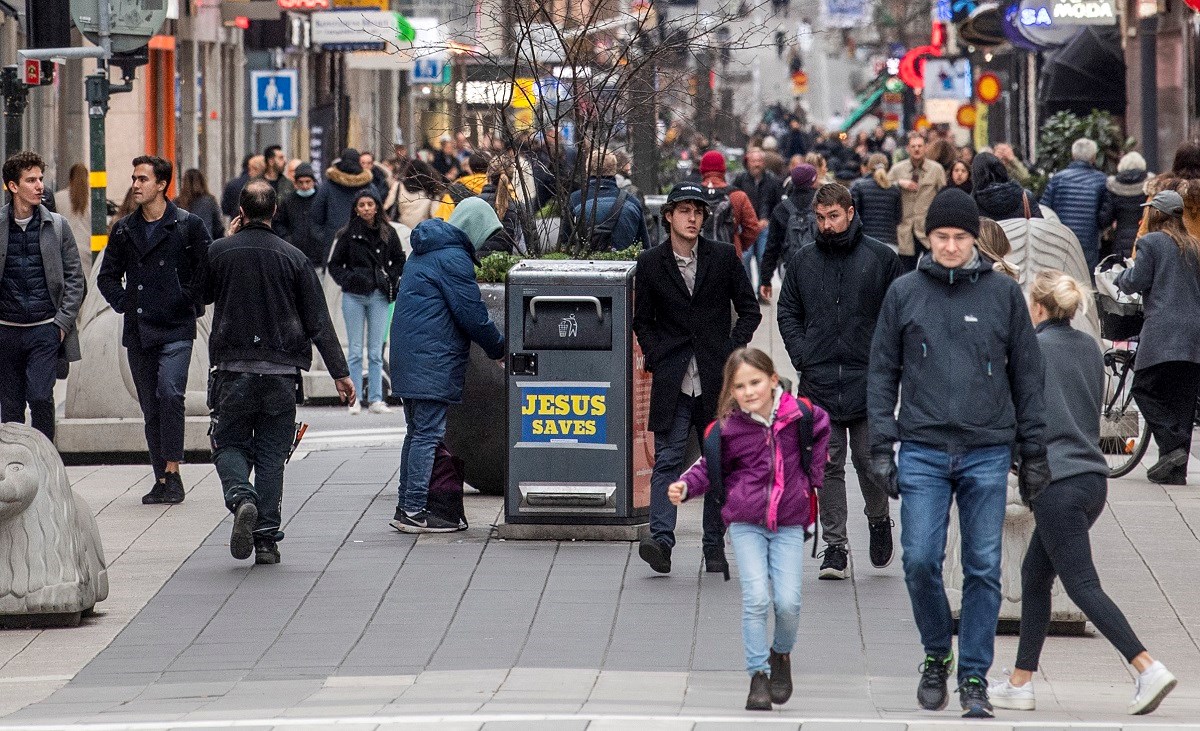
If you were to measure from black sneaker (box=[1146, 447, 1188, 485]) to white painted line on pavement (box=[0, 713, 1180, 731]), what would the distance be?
5934 millimetres

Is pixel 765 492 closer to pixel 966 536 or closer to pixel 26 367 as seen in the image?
pixel 966 536

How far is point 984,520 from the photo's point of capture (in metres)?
7.07

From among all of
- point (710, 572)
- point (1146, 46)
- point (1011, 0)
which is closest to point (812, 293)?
point (710, 572)

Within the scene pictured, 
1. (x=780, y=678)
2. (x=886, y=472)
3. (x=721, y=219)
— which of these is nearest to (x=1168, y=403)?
(x=886, y=472)

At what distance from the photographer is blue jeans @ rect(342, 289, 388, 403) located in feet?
53.9

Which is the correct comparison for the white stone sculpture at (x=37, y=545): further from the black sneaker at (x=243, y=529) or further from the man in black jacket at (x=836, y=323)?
the man in black jacket at (x=836, y=323)

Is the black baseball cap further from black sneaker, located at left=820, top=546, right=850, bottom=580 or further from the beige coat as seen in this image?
the beige coat

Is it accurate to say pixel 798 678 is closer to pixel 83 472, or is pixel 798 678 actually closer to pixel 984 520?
pixel 984 520

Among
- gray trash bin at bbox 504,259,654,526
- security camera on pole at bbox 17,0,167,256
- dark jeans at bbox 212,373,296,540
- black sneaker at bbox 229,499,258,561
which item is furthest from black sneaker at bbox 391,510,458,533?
security camera on pole at bbox 17,0,167,256

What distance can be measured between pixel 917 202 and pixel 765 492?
546 inches

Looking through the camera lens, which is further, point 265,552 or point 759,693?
point 265,552

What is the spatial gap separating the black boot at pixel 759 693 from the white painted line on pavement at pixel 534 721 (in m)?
0.12

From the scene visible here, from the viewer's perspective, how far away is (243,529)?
9.66 meters

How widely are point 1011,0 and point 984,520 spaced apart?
30.0 m
